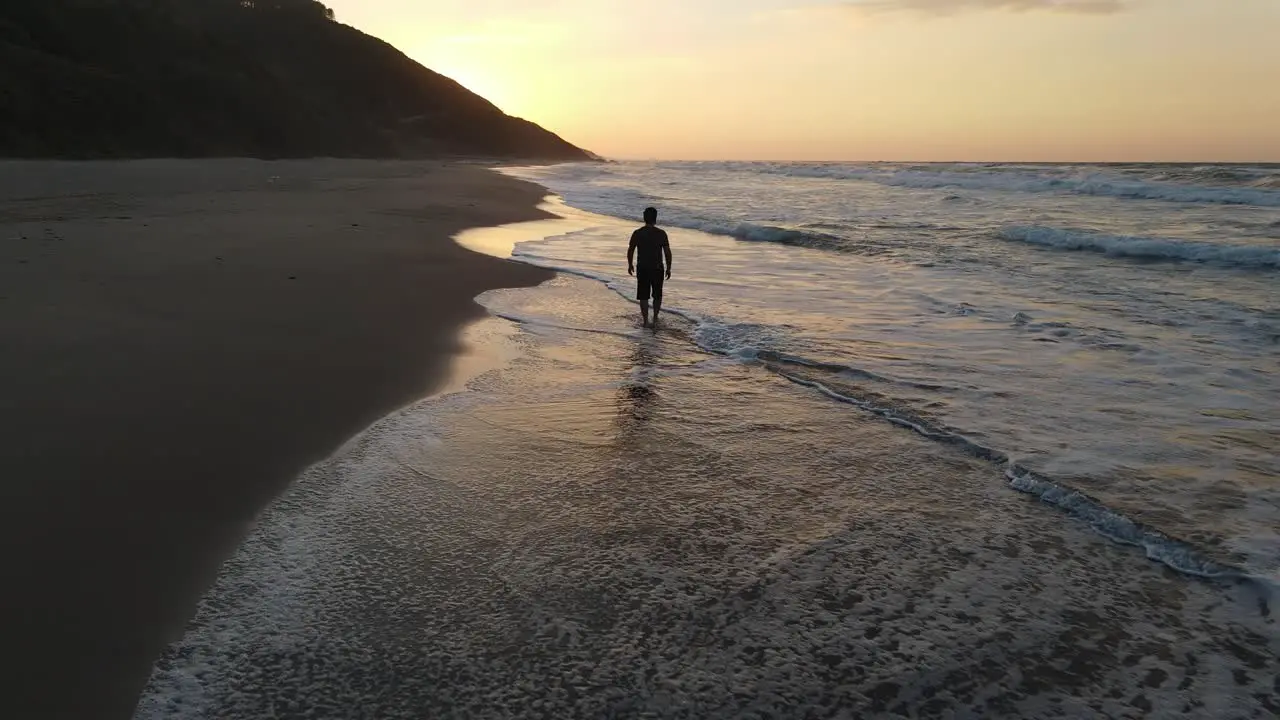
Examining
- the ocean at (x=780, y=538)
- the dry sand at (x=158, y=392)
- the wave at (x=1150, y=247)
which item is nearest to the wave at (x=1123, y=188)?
the wave at (x=1150, y=247)

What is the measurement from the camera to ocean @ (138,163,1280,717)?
259cm

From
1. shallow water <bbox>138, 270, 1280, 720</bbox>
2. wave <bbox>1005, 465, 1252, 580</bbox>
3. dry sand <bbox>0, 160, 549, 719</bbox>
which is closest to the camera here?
shallow water <bbox>138, 270, 1280, 720</bbox>

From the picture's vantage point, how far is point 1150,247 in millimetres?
15570

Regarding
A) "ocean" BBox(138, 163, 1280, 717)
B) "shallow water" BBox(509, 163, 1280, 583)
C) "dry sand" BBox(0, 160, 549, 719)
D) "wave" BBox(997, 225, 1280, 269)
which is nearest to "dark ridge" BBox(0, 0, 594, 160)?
"dry sand" BBox(0, 160, 549, 719)

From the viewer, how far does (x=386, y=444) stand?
4566mm

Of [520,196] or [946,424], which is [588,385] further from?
[520,196]

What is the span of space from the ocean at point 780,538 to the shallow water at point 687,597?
1 centimetres

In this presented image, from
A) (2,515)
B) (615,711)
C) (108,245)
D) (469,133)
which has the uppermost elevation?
(469,133)

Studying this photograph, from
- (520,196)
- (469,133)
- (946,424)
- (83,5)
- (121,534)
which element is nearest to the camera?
(121,534)

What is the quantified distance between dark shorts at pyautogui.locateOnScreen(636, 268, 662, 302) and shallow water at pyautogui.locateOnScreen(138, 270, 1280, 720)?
153 inches

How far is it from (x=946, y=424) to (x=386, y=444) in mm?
3815

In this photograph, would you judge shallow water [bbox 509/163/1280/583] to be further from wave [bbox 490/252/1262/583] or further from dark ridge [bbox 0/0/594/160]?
dark ridge [bbox 0/0/594/160]

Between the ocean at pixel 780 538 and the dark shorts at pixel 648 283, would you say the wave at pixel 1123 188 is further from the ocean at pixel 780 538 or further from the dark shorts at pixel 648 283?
the dark shorts at pixel 648 283

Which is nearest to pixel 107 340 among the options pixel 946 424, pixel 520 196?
pixel 946 424
